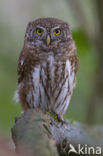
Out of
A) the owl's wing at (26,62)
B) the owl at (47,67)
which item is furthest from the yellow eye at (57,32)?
the owl's wing at (26,62)

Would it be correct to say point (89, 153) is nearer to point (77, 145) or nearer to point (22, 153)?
point (77, 145)

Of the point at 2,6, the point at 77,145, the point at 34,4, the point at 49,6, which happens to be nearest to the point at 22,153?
the point at 77,145

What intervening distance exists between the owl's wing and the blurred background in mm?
765

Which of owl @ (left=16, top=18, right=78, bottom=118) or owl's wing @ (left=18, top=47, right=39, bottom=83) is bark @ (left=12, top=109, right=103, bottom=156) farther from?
owl's wing @ (left=18, top=47, right=39, bottom=83)

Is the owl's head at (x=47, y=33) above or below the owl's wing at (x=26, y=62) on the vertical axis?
above

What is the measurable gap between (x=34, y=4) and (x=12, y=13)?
0.93 m

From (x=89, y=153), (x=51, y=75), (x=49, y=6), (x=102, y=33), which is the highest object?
(x=49, y=6)

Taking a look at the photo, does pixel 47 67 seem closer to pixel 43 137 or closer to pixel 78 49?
pixel 78 49

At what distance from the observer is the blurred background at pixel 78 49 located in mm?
5406

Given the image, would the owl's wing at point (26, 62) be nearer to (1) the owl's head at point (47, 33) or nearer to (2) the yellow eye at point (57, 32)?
(1) the owl's head at point (47, 33)

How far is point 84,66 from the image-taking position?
6.36m

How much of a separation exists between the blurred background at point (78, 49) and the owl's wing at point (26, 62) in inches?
30.1

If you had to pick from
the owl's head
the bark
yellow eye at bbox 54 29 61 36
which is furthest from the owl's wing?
the bark

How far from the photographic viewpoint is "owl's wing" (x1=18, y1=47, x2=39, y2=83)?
4070 millimetres
